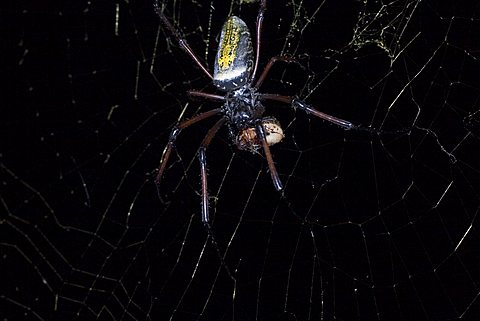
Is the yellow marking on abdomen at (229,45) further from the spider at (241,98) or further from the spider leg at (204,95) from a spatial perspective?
the spider leg at (204,95)

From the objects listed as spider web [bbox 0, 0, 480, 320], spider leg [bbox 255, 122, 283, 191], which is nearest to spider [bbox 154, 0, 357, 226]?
spider leg [bbox 255, 122, 283, 191]


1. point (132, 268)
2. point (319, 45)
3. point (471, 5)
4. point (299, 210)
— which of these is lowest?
point (132, 268)

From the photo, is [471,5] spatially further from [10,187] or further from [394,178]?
[10,187]

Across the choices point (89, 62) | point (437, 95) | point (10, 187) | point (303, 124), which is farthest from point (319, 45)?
point (10, 187)

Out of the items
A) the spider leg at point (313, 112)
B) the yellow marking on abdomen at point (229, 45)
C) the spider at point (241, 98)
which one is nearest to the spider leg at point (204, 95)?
the spider at point (241, 98)

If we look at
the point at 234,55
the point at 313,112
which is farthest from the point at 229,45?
the point at 313,112
